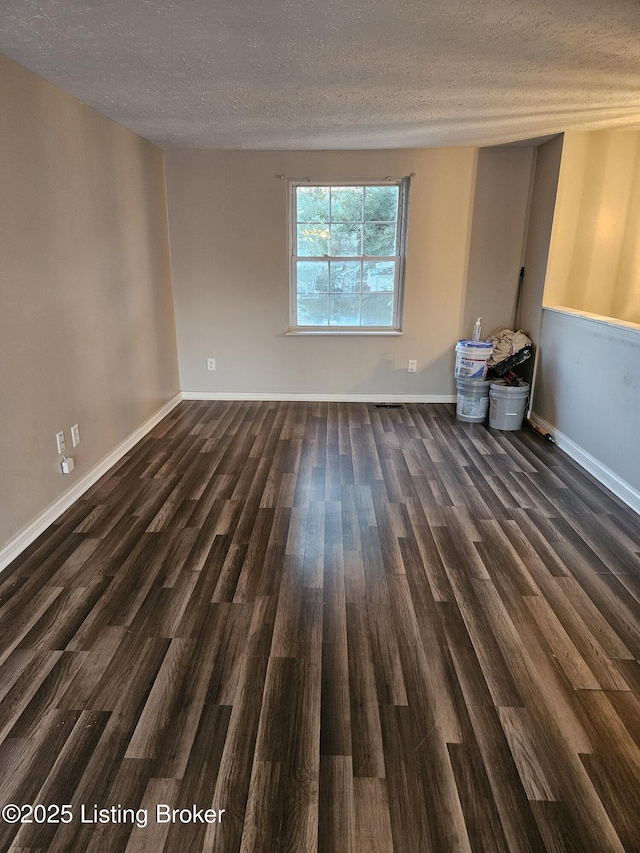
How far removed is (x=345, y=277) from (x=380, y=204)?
74cm

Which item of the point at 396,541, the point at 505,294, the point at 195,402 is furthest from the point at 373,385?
the point at 396,541

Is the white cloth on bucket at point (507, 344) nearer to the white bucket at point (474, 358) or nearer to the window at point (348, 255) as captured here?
the white bucket at point (474, 358)

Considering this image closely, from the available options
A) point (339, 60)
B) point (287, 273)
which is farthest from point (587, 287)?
point (339, 60)

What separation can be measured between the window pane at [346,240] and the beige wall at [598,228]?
5.68ft

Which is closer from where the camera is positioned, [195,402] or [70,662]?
[70,662]

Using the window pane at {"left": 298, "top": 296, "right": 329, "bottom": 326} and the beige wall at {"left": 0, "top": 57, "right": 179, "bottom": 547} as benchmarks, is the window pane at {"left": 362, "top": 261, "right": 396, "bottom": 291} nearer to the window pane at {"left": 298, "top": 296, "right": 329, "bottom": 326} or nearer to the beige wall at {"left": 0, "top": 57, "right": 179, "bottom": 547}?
the window pane at {"left": 298, "top": 296, "right": 329, "bottom": 326}

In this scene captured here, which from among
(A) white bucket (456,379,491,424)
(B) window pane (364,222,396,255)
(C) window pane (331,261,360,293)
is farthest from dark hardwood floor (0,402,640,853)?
(B) window pane (364,222,396,255)

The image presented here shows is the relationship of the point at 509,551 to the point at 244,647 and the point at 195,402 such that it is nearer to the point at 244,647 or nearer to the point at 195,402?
the point at 244,647

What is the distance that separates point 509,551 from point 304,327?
3.28 m

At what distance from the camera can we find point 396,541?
2.67m

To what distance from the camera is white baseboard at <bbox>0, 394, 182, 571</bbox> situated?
97.8 inches

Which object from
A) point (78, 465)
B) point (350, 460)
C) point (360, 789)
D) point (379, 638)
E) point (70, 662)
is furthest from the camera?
point (350, 460)

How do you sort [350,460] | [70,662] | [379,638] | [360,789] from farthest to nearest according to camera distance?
[350,460] < [379,638] < [70,662] < [360,789]

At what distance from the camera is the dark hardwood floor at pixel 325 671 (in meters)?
1.34
